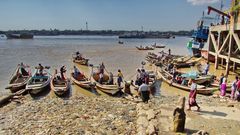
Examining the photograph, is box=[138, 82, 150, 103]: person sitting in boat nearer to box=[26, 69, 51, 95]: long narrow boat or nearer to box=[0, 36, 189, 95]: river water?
box=[26, 69, 51, 95]: long narrow boat

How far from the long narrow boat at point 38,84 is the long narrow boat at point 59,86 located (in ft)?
1.94

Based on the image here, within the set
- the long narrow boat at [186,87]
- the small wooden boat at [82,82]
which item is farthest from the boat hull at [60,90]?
the long narrow boat at [186,87]

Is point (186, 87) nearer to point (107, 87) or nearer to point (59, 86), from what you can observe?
point (107, 87)

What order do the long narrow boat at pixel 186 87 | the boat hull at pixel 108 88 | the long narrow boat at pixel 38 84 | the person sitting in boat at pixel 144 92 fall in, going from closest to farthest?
the person sitting in boat at pixel 144 92 → the long narrow boat at pixel 186 87 → the boat hull at pixel 108 88 → the long narrow boat at pixel 38 84

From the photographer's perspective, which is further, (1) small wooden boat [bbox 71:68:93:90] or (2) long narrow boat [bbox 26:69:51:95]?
(1) small wooden boat [bbox 71:68:93:90]

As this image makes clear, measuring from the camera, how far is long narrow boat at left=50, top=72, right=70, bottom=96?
61.9 feet

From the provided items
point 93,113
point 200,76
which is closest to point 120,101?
point 93,113

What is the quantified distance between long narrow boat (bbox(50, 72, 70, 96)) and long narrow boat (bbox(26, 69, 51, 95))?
1.94ft

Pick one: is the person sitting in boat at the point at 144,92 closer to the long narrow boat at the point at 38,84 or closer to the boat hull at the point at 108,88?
the boat hull at the point at 108,88

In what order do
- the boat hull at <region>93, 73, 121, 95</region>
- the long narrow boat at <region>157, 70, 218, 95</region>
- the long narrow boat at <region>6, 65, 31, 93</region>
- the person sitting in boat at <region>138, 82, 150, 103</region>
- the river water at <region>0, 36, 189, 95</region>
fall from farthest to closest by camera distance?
the river water at <region>0, 36, 189, 95</region> → the long narrow boat at <region>6, 65, 31, 93</region> → the boat hull at <region>93, 73, 121, 95</region> → the long narrow boat at <region>157, 70, 218, 95</region> → the person sitting in boat at <region>138, 82, 150, 103</region>

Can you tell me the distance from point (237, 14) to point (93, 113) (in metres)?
15.3

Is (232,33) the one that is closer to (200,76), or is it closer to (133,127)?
A: (200,76)

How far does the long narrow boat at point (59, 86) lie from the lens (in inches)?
742

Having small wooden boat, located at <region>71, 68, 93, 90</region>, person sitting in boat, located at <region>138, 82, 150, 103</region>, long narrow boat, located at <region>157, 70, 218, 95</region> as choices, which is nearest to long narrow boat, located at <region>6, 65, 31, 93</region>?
small wooden boat, located at <region>71, 68, 93, 90</region>
